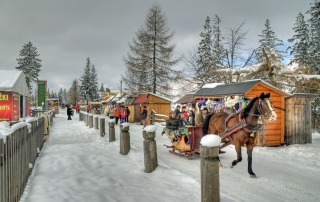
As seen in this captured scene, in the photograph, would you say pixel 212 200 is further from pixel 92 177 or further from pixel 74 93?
pixel 74 93

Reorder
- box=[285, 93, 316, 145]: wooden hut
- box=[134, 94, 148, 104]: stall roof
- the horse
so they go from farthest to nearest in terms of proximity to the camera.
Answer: box=[134, 94, 148, 104]: stall roof, box=[285, 93, 316, 145]: wooden hut, the horse

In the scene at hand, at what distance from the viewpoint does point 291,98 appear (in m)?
13.4

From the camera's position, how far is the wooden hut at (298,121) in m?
13.4

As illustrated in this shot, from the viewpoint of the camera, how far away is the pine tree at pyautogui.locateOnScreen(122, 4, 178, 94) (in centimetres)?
3484

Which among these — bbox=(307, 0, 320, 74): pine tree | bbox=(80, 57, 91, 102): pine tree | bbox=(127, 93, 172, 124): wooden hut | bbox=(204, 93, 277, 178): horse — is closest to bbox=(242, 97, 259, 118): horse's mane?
bbox=(204, 93, 277, 178): horse

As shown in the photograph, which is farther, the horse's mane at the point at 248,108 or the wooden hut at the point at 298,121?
the wooden hut at the point at 298,121

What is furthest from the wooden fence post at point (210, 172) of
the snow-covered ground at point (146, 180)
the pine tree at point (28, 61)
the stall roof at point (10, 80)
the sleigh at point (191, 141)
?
the pine tree at point (28, 61)

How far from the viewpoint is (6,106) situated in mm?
16406

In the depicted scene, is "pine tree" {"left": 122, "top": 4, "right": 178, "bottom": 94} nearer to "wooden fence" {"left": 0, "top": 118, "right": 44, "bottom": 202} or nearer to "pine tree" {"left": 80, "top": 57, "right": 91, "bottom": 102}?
"wooden fence" {"left": 0, "top": 118, "right": 44, "bottom": 202}

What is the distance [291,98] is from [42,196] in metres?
12.4

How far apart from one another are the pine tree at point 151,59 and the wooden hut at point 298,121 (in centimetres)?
2243

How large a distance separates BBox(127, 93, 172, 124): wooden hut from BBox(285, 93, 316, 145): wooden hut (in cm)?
1557

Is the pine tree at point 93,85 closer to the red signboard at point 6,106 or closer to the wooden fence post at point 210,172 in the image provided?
the red signboard at point 6,106

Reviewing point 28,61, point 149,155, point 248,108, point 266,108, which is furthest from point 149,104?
point 28,61
